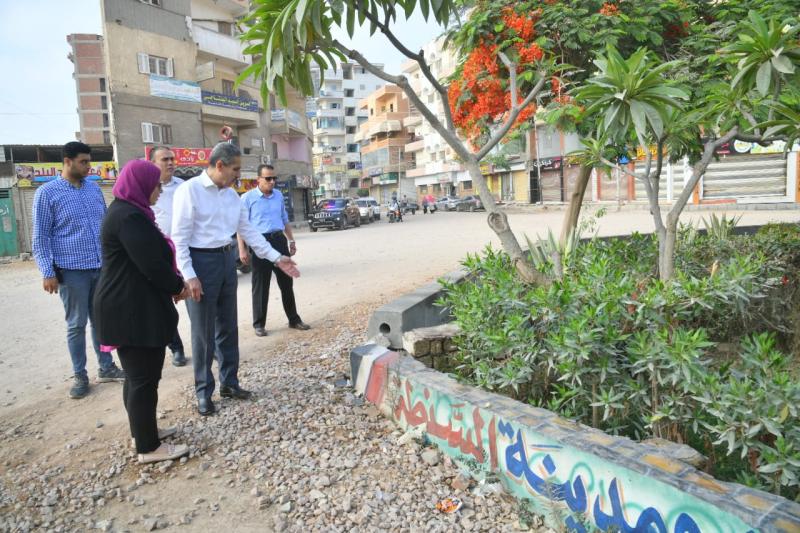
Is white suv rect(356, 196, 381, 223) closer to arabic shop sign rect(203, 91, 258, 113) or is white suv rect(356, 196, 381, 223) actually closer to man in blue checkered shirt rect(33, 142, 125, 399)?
arabic shop sign rect(203, 91, 258, 113)

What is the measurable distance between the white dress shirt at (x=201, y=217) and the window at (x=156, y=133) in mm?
23480

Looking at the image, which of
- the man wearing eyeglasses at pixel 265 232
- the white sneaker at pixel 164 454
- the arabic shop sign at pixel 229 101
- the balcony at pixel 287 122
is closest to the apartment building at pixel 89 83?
the balcony at pixel 287 122

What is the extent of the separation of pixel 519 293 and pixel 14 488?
10.0ft

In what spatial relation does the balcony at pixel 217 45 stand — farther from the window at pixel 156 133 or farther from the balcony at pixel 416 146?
the balcony at pixel 416 146

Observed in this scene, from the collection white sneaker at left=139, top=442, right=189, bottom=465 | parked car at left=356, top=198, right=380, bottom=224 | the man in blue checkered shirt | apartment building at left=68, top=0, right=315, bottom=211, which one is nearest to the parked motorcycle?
parked car at left=356, top=198, right=380, bottom=224

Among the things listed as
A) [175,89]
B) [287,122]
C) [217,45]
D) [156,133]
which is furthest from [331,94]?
[156,133]

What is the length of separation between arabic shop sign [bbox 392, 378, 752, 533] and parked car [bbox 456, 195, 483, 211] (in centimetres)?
3634

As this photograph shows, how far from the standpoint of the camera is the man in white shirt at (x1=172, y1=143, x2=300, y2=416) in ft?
12.1

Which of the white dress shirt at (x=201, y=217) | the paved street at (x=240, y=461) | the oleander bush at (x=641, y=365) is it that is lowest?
the paved street at (x=240, y=461)

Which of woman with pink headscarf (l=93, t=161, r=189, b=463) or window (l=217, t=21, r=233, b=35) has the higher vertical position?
window (l=217, t=21, r=233, b=35)

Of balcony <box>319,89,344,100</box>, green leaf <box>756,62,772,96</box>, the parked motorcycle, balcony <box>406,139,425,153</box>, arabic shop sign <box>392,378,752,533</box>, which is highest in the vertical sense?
balcony <box>319,89,344,100</box>

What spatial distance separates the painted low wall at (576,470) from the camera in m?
1.81

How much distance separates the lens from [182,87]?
2620cm

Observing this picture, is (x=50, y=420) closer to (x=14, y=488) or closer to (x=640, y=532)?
(x=14, y=488)
